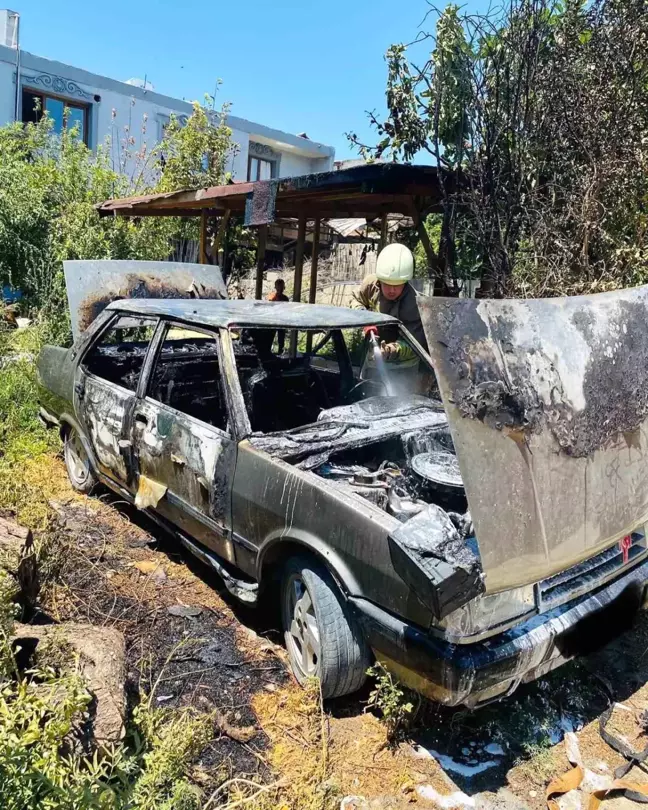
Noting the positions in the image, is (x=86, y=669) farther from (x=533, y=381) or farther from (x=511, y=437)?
(x=533, y=381)

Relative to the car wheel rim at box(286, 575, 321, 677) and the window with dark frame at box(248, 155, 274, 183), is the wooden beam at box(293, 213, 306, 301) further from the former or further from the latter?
the window with dark frame at box(248, 155, 274, 183)

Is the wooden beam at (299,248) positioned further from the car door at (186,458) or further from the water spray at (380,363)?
the car door at (186,458)

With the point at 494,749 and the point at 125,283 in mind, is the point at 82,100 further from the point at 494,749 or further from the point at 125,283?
the point at 494,749

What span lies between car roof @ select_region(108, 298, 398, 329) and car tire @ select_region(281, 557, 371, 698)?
4.76 feet

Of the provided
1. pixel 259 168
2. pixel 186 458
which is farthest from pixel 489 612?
pixel 259 168

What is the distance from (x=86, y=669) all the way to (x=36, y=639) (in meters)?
0.29

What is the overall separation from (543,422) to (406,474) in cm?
93

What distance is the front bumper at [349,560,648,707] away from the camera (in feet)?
7.31

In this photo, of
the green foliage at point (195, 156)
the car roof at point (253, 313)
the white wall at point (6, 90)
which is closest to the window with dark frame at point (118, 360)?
the car roof at point (253, 313)

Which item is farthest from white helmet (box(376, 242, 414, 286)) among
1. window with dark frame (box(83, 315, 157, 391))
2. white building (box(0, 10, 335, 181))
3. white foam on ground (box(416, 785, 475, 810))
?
white building (box(0, 10, 335, 181))

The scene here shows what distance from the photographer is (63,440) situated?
515 cm

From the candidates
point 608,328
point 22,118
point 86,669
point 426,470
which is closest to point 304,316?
point 426,470

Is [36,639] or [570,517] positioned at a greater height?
[570,517]

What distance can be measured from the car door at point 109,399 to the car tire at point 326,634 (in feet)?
5.45
